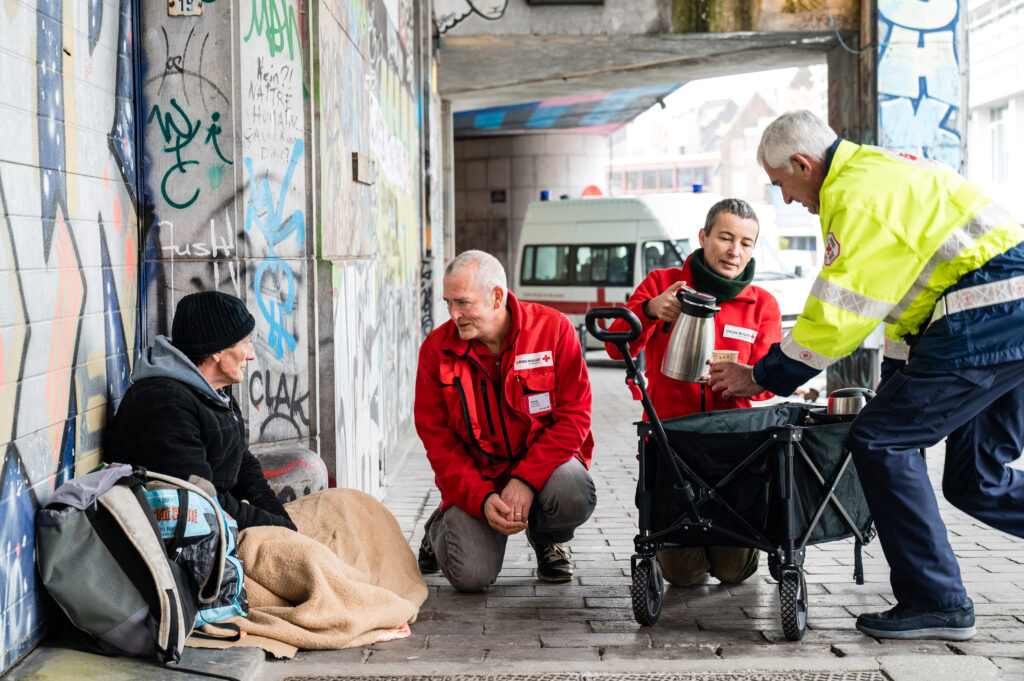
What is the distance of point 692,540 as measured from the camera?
4223 millimetres

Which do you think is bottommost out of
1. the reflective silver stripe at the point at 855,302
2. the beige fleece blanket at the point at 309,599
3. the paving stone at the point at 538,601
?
the paving stone at the point at 538,601

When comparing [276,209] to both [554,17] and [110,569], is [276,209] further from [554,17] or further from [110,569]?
[554,17]

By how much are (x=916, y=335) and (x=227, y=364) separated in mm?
2507

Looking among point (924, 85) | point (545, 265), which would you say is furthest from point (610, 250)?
point (924, 85)

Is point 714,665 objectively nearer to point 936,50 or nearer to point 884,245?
point 884,245

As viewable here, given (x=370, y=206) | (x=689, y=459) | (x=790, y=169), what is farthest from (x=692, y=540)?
(x=370, y=206)

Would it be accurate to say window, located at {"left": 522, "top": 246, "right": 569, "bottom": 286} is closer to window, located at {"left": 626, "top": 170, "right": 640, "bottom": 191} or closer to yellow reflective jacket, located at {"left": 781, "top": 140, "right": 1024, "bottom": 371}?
yellow reflective jacket, located at {"left": 781, "top": 140, "right": 1024, "bottom": 371}

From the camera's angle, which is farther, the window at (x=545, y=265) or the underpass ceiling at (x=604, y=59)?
the window at (x=545, y=265)

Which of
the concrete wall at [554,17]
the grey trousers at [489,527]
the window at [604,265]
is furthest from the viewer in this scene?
the window at [604,265]

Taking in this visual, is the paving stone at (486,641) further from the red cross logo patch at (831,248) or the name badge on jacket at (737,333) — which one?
the red cross logo patch at (831,248)

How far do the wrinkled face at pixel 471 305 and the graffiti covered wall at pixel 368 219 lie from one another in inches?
40.9

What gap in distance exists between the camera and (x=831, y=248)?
3.85 m

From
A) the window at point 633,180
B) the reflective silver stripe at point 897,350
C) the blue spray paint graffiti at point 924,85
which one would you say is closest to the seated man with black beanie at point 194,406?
the reflective silver stripe at point 897,350

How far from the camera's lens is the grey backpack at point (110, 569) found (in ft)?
11.3
